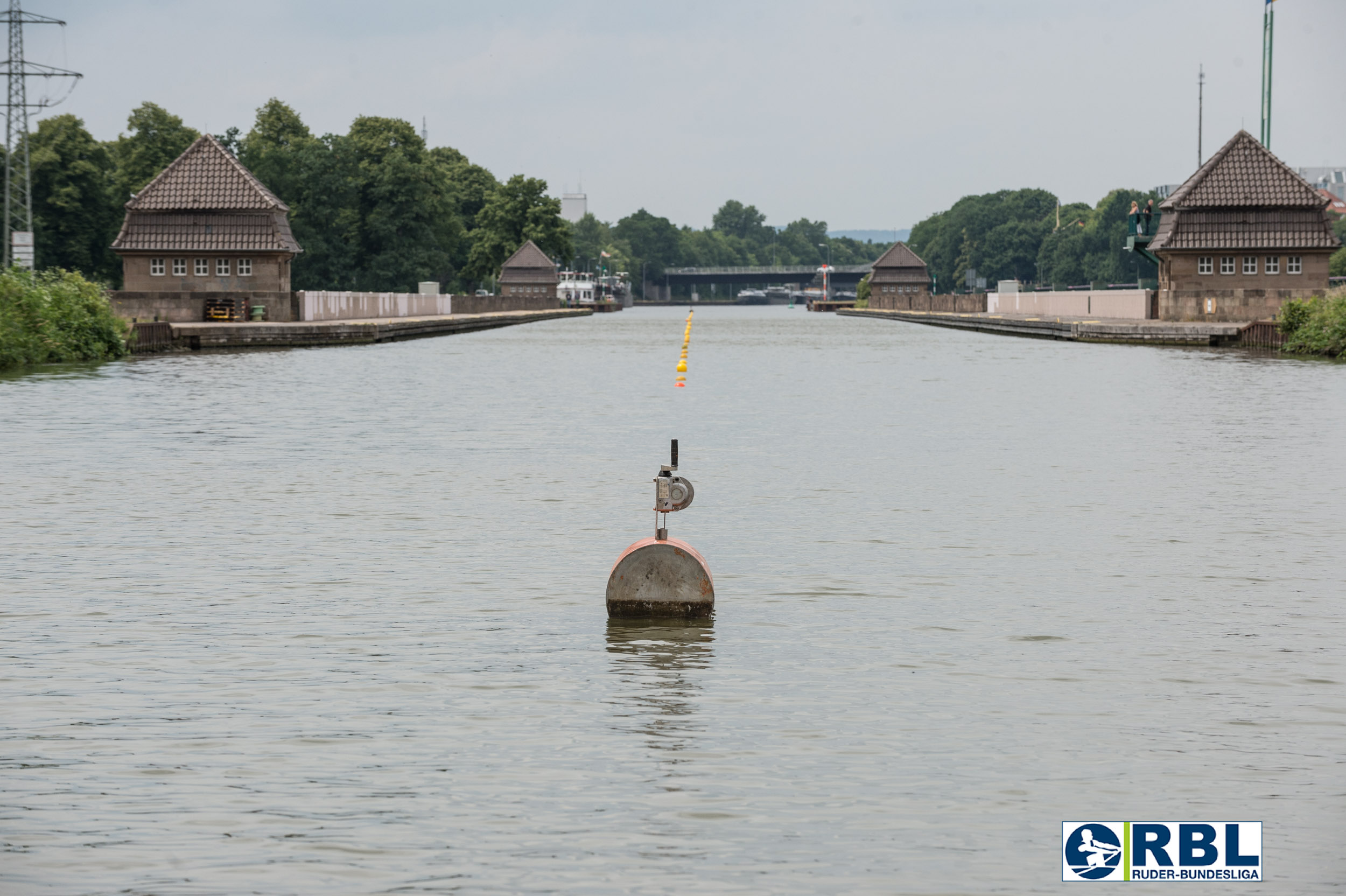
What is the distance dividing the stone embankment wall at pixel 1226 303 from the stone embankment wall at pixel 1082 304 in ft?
9.74

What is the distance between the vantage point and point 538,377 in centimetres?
4522

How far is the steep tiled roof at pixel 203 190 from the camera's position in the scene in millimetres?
81062

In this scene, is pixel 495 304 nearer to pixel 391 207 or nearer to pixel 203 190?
pixel 391 207

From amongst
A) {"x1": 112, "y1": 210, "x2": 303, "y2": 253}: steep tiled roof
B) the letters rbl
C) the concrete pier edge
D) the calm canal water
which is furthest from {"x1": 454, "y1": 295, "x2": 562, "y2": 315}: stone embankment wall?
the letters rbl

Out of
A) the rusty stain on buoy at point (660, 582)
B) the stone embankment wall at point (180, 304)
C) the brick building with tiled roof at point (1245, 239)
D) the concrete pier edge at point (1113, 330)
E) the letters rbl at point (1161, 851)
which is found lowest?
the letters rbl at point (1161, 851)

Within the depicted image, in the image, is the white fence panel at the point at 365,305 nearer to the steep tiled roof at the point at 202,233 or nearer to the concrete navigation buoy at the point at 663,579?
the steep tiled roof at the point at 202,233

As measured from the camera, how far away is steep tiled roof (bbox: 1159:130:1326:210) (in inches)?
3051

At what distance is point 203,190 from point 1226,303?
51033 mm

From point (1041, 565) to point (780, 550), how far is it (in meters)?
2.39

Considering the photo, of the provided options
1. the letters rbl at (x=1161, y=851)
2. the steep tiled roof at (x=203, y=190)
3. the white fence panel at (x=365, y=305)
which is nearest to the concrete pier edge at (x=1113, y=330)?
the white fence panel at (x=365, y=305)

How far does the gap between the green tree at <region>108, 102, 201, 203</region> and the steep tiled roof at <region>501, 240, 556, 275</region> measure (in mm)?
Result: 47879

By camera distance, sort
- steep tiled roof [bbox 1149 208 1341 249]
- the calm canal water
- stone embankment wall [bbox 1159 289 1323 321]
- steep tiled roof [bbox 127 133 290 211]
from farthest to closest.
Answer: steep tiled roof [bbox 127 133 290 211] → steep tiled roof [bbox 1149 208 1341 249] → stone embankment wall [bbox 1159 289 1323 321] → the calm canal water

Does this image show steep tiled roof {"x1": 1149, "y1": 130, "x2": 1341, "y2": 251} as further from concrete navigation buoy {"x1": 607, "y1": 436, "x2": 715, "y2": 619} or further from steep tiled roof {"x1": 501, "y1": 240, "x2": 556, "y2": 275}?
steep tiled roof {"x1": 501, "y1": 240, "x2": 556, "y2": 275}

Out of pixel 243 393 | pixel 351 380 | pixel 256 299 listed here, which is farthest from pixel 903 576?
pixel 256 299
